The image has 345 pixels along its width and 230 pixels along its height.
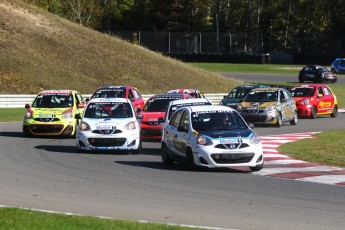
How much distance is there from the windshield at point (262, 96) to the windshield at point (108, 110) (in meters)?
10.2

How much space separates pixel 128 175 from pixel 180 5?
8563 centimetres

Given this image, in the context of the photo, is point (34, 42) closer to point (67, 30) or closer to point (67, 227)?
point (67, 30)

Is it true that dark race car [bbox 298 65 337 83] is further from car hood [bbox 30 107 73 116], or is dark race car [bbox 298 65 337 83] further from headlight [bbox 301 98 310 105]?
car hood [bbox 30 107 73 116]

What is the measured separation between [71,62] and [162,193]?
40081mm

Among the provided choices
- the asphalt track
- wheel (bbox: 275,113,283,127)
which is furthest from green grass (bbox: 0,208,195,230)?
wheel (bbox: 275,113,283,127)

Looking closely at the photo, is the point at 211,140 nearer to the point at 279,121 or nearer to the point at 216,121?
the point at 216,121

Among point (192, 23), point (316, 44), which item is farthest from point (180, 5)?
point (316, 44)

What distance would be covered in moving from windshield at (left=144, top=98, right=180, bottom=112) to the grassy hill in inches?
828

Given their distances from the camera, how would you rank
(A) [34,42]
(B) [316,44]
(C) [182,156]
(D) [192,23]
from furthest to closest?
1. (D) [192,23]
2. (B) [316,44]
3. (A) [34,42]
4. (C) [182,156]

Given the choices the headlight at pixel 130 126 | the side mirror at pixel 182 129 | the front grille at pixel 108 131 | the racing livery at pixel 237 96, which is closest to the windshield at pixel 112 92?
the racing livery at pixel 237 96

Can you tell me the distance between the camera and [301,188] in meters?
16.0

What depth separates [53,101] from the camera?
93.7 feet

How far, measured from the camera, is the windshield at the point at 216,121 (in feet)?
63.1

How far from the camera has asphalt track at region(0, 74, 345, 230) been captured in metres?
12.6
